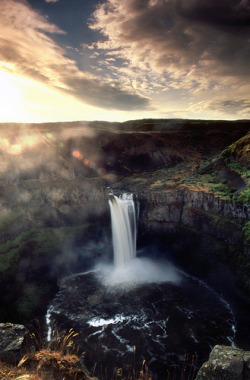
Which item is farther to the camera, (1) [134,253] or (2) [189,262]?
(1) [134,253]

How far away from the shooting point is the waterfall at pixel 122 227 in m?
29.6

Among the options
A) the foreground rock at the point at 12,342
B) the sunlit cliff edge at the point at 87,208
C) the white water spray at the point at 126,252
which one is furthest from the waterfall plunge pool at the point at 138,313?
the foreground rock at the point at 12,342

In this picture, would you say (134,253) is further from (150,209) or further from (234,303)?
(234,303)

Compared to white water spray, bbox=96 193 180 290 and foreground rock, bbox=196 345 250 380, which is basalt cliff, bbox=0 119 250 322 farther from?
foreground rock, bbox=196 345 250 380

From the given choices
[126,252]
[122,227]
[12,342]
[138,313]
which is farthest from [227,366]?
[126,252]

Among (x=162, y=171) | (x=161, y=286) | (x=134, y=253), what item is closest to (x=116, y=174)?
(x=162, y=171)

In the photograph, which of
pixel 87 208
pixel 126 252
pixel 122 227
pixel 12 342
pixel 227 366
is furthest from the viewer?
pixel 87 208

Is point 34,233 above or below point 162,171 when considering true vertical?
below

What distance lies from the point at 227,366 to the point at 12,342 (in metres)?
9.21

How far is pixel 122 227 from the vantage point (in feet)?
96.9

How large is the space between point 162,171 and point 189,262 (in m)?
19.4

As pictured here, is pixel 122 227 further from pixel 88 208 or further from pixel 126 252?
pixel 88 208

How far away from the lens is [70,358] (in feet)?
27.4

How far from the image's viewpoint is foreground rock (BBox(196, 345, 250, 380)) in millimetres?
8352
